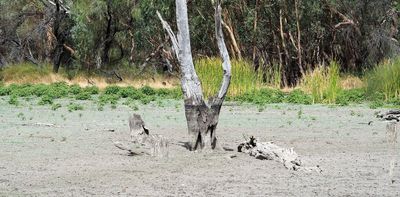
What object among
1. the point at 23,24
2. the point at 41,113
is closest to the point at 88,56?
the point at 23,24

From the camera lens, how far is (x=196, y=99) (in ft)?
35.1

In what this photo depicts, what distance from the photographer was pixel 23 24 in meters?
40.6

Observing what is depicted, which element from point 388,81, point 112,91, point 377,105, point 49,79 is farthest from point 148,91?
point 49,79

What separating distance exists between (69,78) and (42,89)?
8.16 meters

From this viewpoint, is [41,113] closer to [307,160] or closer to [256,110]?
[256,110]

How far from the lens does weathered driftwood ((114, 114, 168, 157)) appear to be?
9.73 metres

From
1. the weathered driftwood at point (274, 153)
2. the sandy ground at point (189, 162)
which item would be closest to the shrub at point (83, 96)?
the sandy ground at point (189, 162)

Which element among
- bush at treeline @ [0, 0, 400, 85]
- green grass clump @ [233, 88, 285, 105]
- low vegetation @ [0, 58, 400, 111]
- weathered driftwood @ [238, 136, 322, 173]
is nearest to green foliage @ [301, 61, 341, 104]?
low vegetation @ [0, 58, 400, 111]

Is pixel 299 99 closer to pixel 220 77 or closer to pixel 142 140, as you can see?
pixel 220 77

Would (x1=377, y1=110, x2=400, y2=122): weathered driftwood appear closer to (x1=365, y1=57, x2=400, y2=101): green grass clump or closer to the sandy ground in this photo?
the sandy ground

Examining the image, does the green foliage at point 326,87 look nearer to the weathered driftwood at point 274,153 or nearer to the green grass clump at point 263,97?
the green grass clump at point 263,97

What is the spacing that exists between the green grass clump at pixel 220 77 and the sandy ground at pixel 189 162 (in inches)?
195

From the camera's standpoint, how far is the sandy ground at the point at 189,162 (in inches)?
296

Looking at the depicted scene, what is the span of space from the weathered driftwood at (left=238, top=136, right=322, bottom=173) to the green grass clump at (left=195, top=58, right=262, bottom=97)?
10035mm
